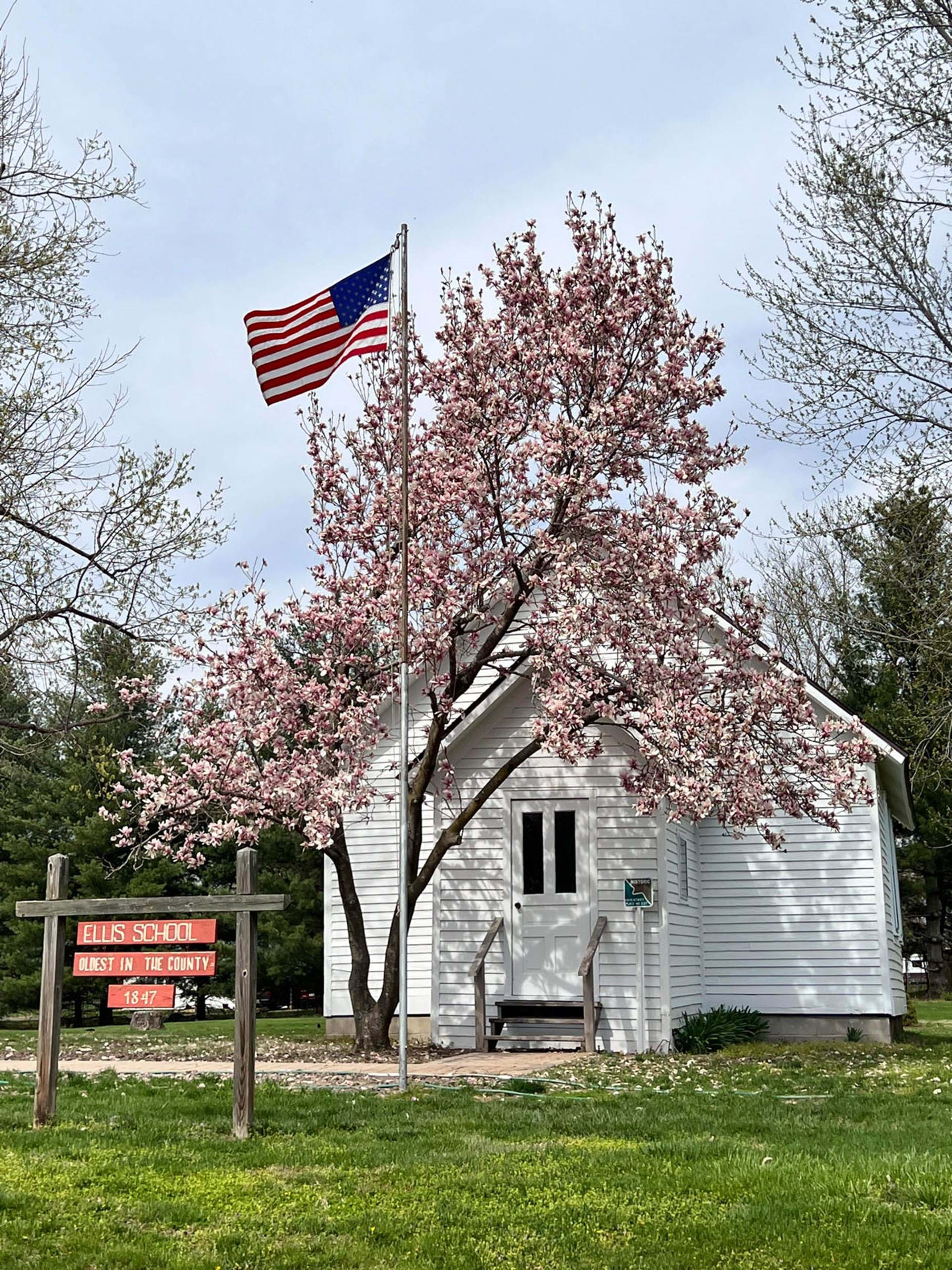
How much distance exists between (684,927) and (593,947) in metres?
2.42

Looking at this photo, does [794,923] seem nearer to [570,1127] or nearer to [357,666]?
[357,666]

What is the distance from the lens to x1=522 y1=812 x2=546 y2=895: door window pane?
1582cm

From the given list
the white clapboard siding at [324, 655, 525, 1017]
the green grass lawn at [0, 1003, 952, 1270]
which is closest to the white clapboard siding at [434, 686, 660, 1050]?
the white clapboard siding at [324, 655, 525, 1017]

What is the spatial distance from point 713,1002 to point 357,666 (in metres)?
7.03

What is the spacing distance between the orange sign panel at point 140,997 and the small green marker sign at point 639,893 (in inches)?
285

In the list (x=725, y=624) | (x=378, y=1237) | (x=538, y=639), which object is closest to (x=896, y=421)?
(x=538, y=639)

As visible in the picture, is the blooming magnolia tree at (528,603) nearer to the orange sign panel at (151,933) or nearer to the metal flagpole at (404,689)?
the metal flagpole at (404,689)

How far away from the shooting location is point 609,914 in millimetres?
15336

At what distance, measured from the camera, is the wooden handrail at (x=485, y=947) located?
15.1 metres

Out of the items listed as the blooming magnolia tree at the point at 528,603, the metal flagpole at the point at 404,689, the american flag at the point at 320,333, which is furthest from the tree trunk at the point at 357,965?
the american flag at the point at 320,333

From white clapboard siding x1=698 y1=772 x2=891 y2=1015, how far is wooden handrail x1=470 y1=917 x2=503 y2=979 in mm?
3741

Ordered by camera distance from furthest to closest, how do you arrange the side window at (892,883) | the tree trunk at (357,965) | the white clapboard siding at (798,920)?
the side window at (892,883)
the white clapboard siding at (798,920)
the tree trunk at (357,965)

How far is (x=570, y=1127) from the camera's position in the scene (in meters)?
8.69

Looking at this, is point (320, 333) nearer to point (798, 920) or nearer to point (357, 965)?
point (357, 965)
